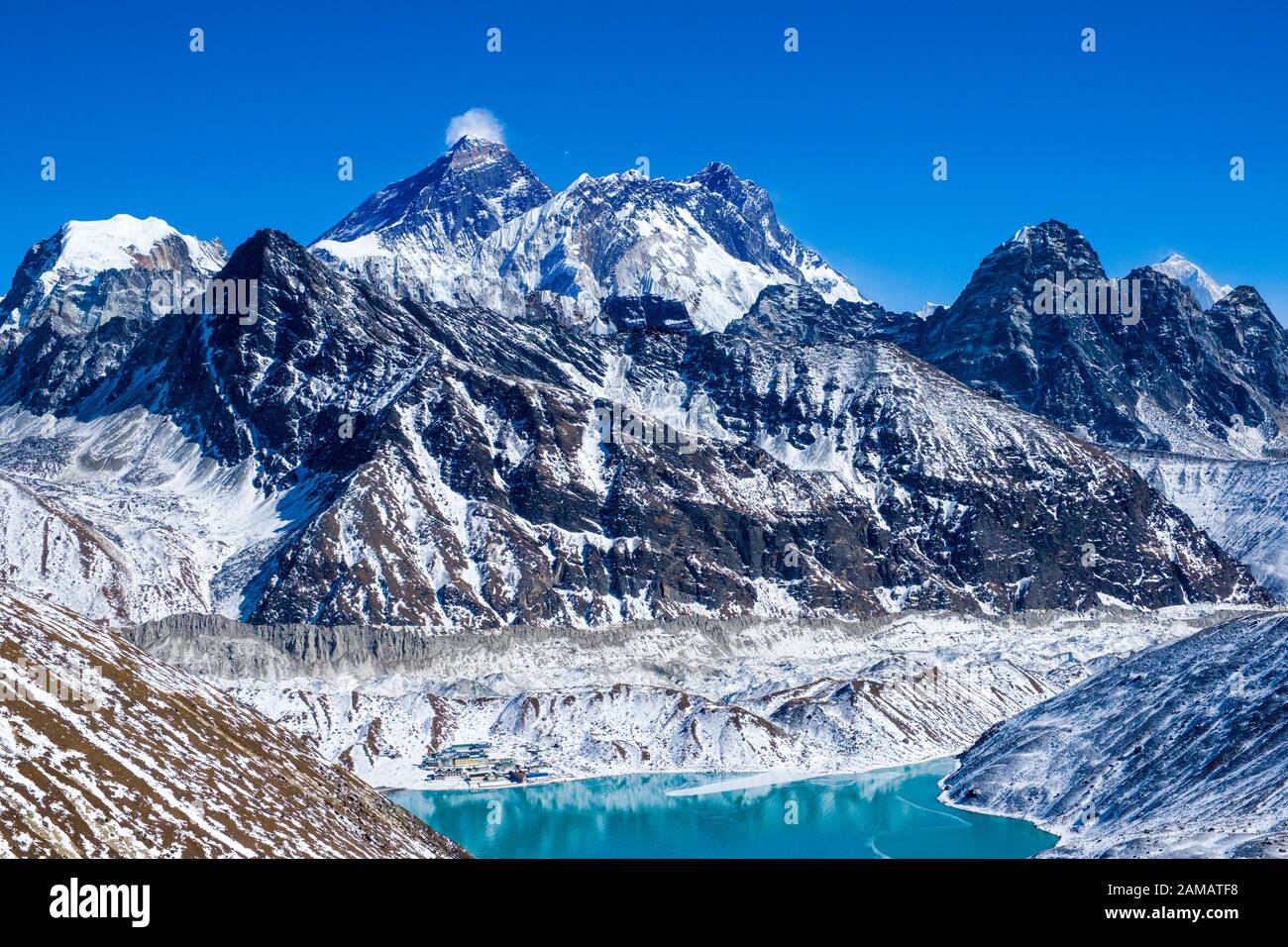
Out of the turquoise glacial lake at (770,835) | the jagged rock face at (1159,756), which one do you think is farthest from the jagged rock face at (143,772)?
the turquoise glacial lake at (770,835)

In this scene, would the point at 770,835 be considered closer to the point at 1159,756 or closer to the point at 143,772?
the point at 1159,756

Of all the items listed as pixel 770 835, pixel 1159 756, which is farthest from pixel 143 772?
pixel 770 835

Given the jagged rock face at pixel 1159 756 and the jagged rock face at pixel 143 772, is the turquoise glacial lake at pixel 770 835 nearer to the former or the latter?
the jagged rock face at pixel 1159 756

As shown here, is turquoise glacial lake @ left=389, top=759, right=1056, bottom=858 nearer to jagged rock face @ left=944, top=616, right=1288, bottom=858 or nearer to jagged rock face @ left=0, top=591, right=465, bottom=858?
jagged rock face @ left=944, top=616, right=1288, bottom=858

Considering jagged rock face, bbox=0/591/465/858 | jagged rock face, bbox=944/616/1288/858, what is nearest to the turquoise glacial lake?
jagged rock face, bbox=944/616/1288/858
